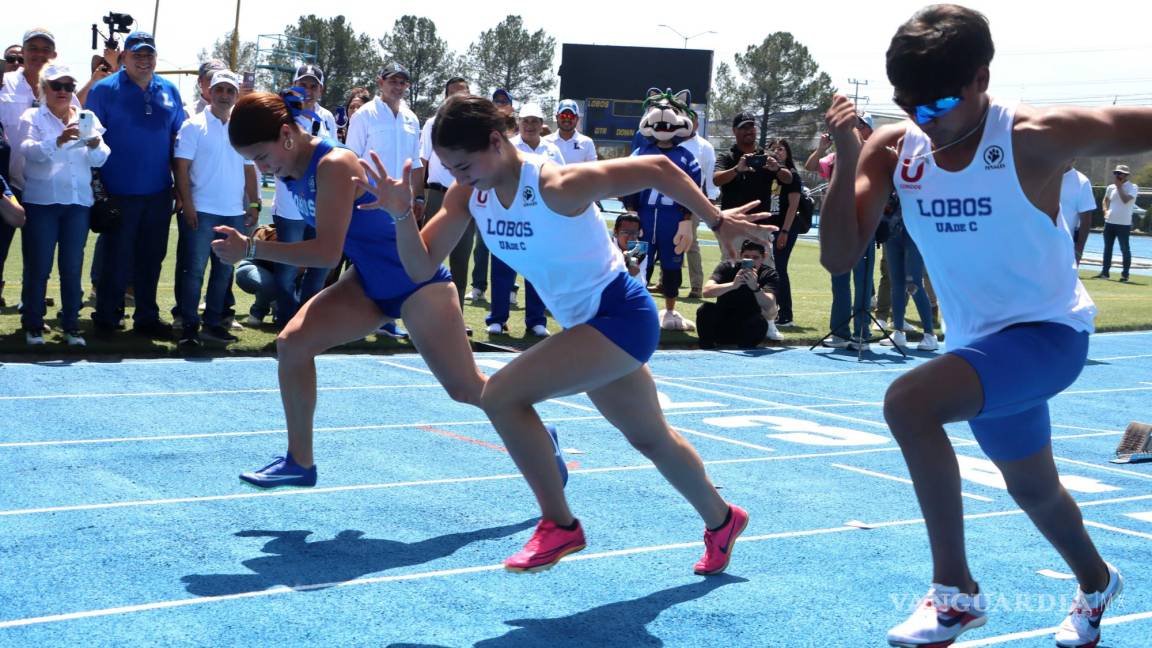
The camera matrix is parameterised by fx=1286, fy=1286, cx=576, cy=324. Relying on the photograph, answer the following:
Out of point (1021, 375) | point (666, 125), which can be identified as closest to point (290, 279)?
point (666, 125)

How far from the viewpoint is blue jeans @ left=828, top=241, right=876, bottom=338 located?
13.6 meters

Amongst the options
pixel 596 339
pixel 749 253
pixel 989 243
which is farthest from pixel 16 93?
pixel 989 243

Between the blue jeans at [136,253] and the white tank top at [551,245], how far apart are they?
667 centimetres

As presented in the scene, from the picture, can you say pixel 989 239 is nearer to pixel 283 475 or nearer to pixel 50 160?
pixel 283 475

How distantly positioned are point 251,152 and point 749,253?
8033mm

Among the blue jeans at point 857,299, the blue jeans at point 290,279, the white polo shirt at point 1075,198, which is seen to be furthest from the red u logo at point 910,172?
the blue jeans at point 857,299

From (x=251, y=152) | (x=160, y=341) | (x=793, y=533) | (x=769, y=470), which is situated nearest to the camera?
(x=251, y=152)

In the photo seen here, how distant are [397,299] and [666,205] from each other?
26.8 ft

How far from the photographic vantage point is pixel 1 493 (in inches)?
244

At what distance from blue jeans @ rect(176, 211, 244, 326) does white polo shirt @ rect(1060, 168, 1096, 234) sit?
291 inches

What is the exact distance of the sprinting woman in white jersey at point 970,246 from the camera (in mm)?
3822

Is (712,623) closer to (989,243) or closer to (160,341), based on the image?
(989,243)

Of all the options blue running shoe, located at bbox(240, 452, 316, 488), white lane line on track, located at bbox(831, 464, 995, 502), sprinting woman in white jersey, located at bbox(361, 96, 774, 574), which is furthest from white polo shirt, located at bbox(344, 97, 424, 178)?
sprinting woman in white jersey, located at bbox(361, 96, 774, 574)

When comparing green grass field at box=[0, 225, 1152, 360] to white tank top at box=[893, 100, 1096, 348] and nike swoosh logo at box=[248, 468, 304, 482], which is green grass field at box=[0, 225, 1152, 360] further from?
white tank top at box=[893, 100, 1096, 348]
